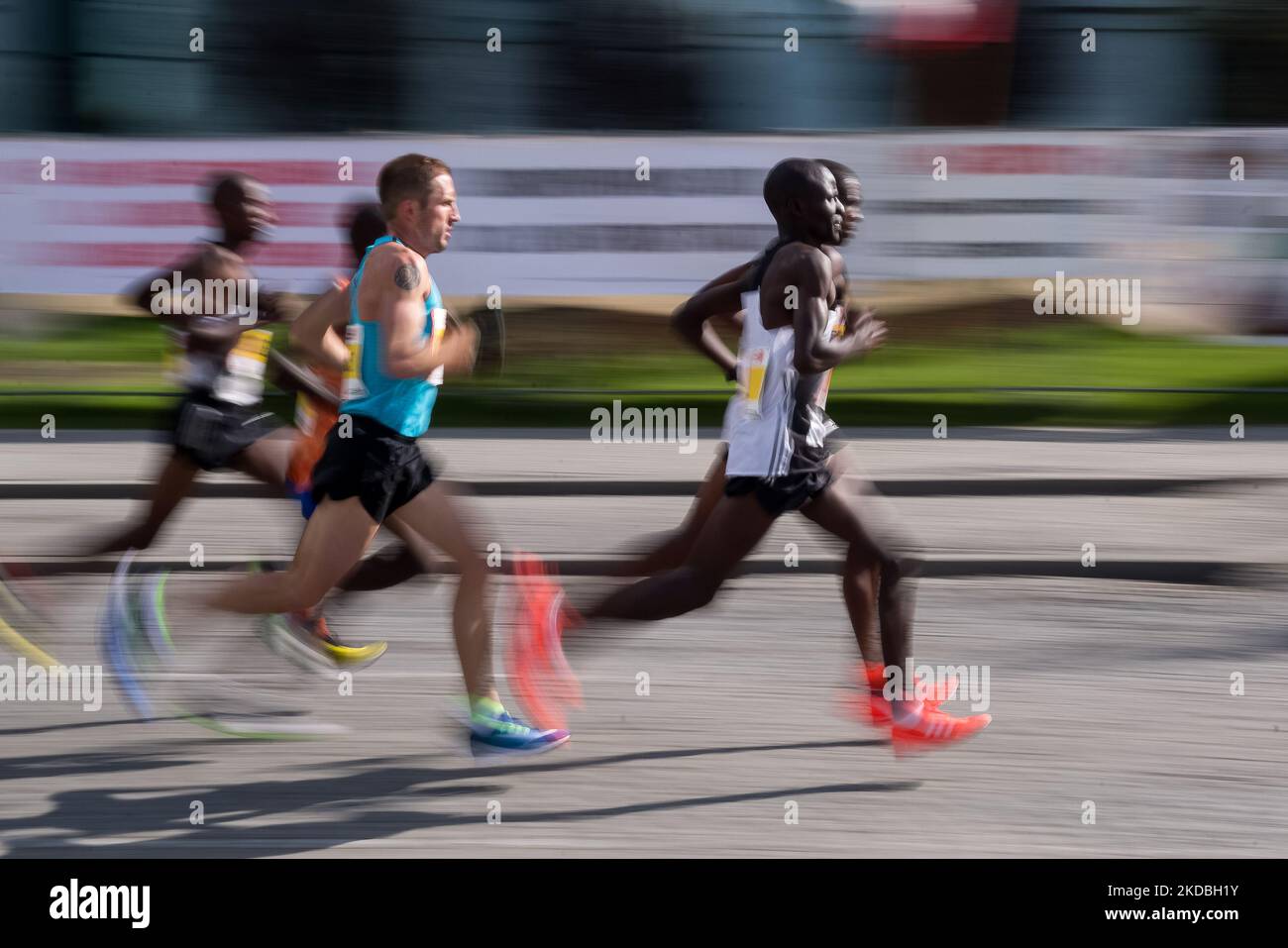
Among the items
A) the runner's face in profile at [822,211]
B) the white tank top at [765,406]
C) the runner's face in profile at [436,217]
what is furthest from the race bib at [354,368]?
the runner's face in profile at [822,211]

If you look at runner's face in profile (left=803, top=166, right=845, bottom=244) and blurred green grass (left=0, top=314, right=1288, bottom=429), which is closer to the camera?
runner's face in profile (left=803, top=166, right=845, bottom=244)

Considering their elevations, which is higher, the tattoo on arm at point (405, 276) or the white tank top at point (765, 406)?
the tattoo on arm at point (405, 276)

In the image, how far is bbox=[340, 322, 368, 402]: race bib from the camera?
4871mm

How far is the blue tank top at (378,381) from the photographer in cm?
484

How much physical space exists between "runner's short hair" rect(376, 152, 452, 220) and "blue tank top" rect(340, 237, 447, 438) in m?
0.10

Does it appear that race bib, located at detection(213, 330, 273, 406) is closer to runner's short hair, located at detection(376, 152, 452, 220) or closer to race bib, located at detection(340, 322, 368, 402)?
race bib, located at detection(340, 322, 368, 402)

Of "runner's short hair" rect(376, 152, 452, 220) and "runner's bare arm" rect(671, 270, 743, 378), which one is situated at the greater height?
"runner's short hair" rect(376, 152, 452, 220)

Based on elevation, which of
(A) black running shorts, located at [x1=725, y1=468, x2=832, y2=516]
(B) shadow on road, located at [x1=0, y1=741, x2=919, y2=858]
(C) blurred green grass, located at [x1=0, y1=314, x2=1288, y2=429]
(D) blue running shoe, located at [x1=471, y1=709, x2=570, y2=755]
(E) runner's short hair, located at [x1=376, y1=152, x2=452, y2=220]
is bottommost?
(B) shadow on road, located at [x1=0, y1=741, x2=919, y2=858]

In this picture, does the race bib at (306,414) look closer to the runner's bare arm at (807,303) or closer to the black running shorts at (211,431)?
the black running shorts at (211,431)

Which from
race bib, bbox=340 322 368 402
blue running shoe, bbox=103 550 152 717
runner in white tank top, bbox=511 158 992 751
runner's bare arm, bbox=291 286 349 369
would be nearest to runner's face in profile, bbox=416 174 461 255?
race bib, bbox=340 322 368 402

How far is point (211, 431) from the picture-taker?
595 centimetres

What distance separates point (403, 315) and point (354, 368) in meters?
0.26

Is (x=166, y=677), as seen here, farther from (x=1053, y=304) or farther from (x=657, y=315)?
(x=1053, y=304)

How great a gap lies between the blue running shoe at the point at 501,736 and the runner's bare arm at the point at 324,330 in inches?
Answer: 45.6
